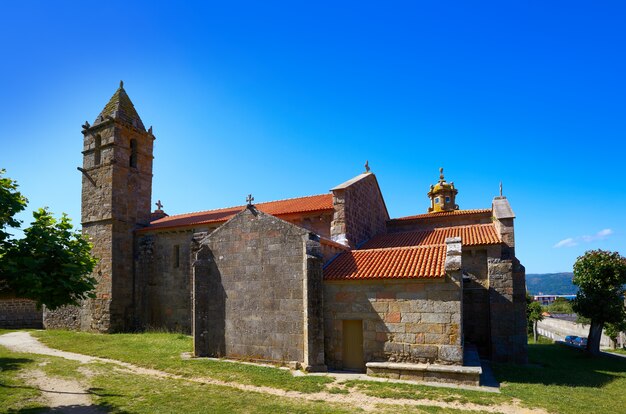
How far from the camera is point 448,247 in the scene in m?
12.8

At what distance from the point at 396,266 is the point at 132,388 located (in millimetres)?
8611

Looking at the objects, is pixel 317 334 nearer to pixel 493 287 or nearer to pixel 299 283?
pixel 299 283

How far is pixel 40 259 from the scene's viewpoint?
379 inches

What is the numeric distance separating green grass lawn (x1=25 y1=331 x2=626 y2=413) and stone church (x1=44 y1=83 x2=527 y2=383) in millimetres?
1082

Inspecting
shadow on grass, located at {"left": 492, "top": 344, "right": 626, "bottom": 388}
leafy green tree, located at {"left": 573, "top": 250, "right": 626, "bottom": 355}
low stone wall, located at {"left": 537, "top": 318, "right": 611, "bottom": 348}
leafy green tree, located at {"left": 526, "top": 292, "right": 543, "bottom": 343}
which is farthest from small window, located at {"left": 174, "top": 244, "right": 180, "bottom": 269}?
low stone wall, located at {"left": 537, "top": 318, "right": 611, "bottom": 348}

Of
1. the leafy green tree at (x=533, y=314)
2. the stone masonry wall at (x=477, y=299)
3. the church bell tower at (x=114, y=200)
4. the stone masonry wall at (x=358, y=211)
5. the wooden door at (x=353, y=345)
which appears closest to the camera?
the wooden door at (x=353, y=345)

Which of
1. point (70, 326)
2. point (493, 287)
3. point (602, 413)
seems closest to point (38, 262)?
point (602, 413)

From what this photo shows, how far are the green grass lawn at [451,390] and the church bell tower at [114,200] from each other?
3.98 meters

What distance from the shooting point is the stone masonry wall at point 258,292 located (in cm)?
1319

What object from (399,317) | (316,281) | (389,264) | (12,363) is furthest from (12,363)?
(389,264)

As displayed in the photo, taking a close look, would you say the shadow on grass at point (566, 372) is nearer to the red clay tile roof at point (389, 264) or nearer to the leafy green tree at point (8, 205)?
the red clay tile roof at point (389, 264)

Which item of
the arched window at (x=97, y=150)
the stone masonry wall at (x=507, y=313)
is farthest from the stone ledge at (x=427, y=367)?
the arched window at (x=97, y=150)

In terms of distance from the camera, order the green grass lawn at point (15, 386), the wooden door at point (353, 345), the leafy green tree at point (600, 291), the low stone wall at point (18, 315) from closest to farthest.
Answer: the green grass lawn at point (15, 386) < the wooden door at point (353, 345) < the leafy green tree at point (600, 291) < the low stone wall at point (18, 315)

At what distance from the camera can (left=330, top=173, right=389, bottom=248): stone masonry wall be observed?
18.1 meters
